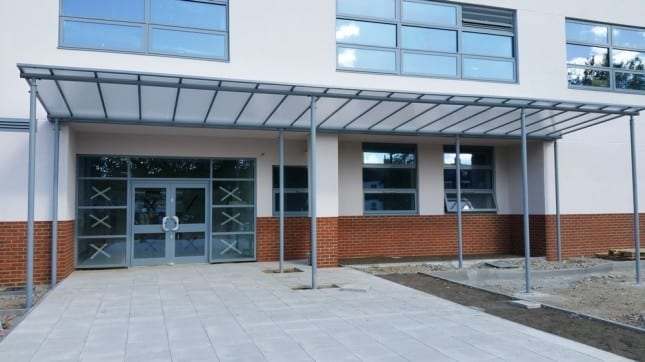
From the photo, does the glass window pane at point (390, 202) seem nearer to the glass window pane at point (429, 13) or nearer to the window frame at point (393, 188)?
the window frame at point (393, 188)

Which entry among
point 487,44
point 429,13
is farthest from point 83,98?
point 487,44

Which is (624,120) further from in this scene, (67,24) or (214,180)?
(67,24)

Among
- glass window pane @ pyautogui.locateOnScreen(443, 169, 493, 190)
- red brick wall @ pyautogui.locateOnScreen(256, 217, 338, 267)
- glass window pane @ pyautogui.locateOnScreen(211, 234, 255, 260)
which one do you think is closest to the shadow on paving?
red brick wall @ pyautogui.locateOnScreen(256, 217, 338, 267)

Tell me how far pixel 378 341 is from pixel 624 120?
40.1 feet

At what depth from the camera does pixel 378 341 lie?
5684 millimetres

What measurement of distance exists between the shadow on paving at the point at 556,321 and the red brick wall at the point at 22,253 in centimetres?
670

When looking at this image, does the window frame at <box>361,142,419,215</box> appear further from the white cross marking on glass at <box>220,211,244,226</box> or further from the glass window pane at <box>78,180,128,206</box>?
the glass window pane at <box>78,180,128,206</box>

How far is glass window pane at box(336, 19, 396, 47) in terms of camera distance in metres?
12.2

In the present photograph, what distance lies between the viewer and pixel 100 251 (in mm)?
11453

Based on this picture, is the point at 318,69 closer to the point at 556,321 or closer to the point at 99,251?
the point at 99,251

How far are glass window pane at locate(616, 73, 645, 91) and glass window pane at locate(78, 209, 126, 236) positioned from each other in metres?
13.6

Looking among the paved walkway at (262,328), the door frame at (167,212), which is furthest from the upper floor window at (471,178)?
the door frame at (167,212)

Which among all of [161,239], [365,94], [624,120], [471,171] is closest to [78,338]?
[365,94]

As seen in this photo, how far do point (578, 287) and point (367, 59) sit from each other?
262 inches
